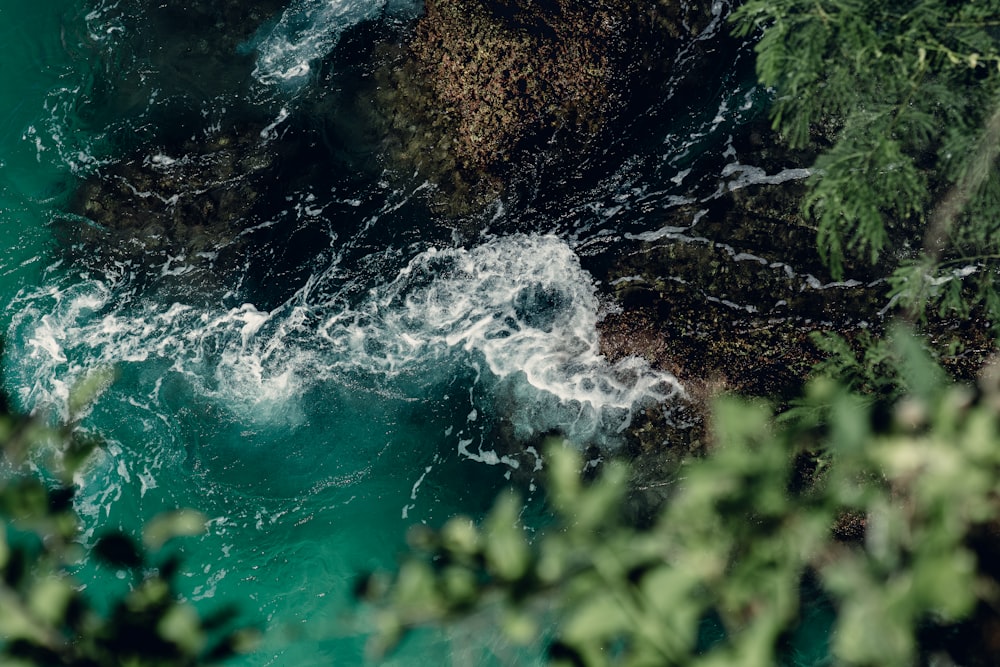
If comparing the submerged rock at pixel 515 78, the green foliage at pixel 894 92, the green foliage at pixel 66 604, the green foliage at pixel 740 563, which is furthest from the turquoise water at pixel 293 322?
the green foliage at pixel 66 604

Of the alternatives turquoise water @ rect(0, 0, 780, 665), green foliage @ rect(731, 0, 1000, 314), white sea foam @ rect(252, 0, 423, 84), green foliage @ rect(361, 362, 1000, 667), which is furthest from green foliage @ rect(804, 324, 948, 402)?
white sea foam @ rect(252, 0, 423, 84)

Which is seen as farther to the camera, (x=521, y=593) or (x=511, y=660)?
(x=511, y=660)

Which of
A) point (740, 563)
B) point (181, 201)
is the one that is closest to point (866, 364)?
point (740, 563)

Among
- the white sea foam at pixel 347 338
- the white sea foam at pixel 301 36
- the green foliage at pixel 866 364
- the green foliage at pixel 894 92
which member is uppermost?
the white sea foam at pixel 301 36

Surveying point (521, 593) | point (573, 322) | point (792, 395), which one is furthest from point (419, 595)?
point (792, 395)

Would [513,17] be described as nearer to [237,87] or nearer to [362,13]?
[362,13]

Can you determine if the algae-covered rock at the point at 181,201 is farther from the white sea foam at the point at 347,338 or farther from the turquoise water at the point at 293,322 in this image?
the white sea foam at the point at 347,338
